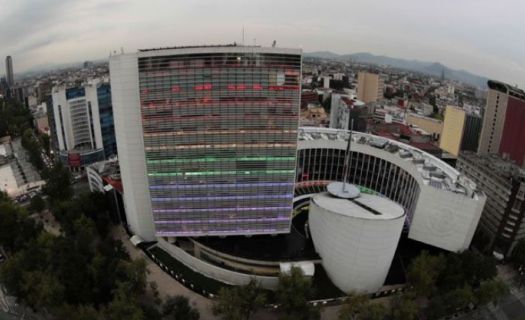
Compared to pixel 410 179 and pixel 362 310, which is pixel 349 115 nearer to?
pixel 410 179

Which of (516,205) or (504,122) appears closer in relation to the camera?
(516,205)

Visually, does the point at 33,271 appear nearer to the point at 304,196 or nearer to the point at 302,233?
the point at 302,233

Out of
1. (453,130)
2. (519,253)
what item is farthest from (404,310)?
(453,130)

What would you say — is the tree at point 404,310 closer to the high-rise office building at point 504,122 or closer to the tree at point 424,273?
the tree at point 424,273

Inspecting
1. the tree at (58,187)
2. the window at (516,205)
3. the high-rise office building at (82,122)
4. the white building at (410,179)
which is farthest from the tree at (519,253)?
the high-rise office building at (82,122)

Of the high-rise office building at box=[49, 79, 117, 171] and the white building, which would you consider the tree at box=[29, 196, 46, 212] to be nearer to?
the high-rise office building at box=[49, 79, 117, 171]

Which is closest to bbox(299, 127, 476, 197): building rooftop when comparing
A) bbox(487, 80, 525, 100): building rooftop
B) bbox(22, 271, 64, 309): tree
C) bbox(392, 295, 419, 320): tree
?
bbox(392, 295, 419, 320): tree

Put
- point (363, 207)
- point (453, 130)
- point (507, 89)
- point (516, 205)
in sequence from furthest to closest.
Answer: point (453, 130)
point (507, 89)
point (516, 205)
point (363, 207)
